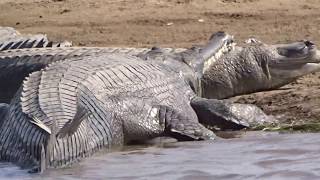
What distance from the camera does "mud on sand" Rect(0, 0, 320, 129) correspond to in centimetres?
1098

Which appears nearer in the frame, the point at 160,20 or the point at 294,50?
the point at 294,50

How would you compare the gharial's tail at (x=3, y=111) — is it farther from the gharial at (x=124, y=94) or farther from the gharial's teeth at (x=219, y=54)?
the gharial's teeth at (x=219, y=54)

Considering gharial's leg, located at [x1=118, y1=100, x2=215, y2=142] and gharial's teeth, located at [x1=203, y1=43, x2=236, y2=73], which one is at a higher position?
gharial's teeth, located at [x1=203, y1=43, x2=236, y2=73]

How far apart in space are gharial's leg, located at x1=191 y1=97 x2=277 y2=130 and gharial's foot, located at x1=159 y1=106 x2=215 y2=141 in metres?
0.28

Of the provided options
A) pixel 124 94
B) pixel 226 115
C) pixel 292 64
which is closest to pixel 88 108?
pixel 124 94

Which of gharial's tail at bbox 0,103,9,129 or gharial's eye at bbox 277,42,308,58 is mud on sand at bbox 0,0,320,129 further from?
gharial's tail at bbox 0,103,9,129

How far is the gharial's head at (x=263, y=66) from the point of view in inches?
322

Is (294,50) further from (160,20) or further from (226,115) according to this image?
(160,20)

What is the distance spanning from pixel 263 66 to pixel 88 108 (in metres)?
2.50

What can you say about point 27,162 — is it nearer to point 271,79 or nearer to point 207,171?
point 207,171

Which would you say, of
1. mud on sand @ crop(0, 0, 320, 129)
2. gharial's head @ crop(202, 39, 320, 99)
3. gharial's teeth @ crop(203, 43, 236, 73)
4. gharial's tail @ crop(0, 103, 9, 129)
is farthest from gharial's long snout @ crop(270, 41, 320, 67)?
gharial's tail @ crop(0, 103, 9, 129)

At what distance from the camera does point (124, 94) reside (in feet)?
21.6

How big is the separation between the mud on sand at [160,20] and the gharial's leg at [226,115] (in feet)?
9.81

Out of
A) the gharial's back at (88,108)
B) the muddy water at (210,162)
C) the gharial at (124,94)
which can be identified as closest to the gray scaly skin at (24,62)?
the gharial at (124,94)
